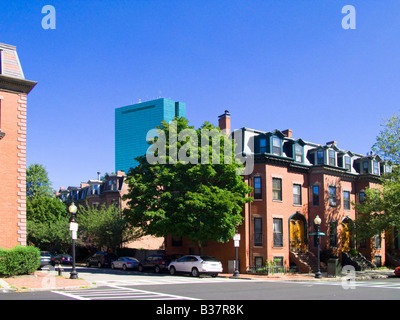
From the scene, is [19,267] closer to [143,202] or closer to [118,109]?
[143,202]

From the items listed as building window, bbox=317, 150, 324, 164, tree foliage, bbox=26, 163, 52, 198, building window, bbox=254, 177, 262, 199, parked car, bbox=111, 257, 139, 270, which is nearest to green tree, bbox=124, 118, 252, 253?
building window, bbox=254, 177, 262, 199

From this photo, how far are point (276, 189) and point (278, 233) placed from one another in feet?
11.7

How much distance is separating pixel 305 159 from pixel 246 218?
28.6 feet

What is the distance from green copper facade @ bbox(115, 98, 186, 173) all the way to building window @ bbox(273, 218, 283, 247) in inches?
5943

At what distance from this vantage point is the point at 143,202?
34.0 metres

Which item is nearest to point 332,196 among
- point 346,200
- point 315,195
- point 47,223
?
point 315,195

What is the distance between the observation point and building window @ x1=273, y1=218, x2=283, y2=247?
119 feet

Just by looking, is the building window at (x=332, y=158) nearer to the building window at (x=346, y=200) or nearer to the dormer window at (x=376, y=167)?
the building window at (x=346, y=200)

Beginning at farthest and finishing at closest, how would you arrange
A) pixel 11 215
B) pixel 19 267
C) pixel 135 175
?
pixel 135 175 < pixel 11 215 < pixel 19 267

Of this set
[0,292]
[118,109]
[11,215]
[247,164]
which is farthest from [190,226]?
[118,109]

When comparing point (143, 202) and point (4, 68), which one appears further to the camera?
point (143, 202)

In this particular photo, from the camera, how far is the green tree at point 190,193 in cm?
3197

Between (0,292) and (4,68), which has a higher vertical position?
(4,68)

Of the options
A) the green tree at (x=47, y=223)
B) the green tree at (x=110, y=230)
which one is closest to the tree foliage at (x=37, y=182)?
the green tree at (x=47, y=223)
